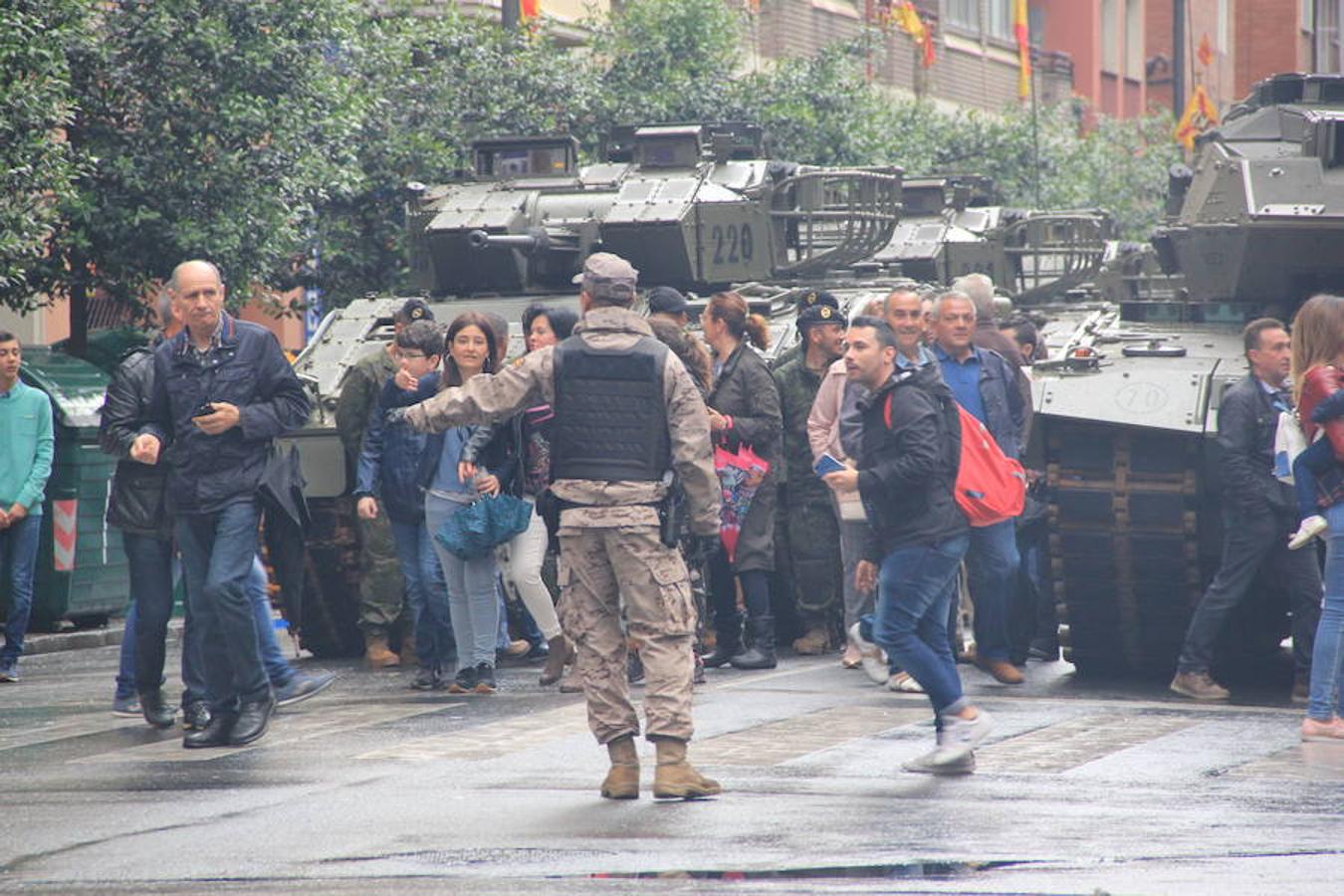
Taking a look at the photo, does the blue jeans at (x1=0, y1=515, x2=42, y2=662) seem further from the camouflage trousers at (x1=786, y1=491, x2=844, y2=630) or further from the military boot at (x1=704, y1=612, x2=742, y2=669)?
the camouflage trousers at (x1=786, y1=491, x2=844, y2=630)

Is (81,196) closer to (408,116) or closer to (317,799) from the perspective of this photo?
(408,116)

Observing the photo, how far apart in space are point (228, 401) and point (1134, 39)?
44038mm

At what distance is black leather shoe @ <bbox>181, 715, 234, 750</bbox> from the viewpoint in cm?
962

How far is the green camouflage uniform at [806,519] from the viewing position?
42.4 feet

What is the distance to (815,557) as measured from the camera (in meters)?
13.1

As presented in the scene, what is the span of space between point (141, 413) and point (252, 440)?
1.64ft

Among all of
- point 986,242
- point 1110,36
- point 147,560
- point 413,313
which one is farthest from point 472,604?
point 1110,36

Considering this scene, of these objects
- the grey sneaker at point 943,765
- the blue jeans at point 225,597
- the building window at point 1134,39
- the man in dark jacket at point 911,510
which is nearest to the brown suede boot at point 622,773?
the grey sneaker at point 943,765

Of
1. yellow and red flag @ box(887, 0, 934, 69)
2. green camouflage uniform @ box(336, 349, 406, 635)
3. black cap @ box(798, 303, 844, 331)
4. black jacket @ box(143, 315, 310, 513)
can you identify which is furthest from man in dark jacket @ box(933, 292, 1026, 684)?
yellow and red flag @ box(887, 0, 934, 69)

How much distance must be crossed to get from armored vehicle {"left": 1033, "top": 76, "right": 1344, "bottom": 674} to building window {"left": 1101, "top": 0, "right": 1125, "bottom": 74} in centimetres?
3705

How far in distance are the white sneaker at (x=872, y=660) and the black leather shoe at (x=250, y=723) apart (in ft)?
9.65

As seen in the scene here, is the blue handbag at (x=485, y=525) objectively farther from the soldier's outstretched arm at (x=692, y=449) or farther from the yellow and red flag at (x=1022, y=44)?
the yellow and red flag at (x=1022, y=44)

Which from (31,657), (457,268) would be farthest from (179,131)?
(31,657)

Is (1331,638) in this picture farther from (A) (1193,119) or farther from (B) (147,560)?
(A) (1193,119)
